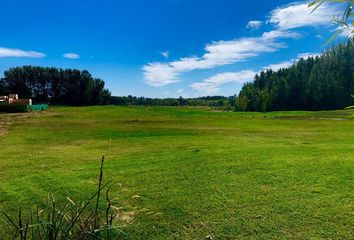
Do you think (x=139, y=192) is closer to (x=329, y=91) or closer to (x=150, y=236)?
(x=150, y=236)

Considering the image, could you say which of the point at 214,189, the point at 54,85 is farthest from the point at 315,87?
the point at 214,189

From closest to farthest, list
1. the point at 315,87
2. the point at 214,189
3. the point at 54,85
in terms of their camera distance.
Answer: the point at 214,189 < the point at 315,87 < the point at 54,85

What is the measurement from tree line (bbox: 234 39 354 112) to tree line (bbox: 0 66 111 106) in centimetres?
4910

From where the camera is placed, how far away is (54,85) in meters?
97.0

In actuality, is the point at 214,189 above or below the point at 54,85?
below

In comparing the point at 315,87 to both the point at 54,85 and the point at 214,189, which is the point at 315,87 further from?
the point at 214,189

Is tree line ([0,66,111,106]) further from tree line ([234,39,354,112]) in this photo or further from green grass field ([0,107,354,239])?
green grass field ([0,107,354,239])

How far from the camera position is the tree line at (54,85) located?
305 feet

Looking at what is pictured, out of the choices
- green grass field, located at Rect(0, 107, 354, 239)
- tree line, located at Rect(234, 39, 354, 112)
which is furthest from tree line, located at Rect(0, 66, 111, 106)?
green grass field, located at Rect(0, 107, 354, 239)

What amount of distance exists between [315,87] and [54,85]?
7820cm

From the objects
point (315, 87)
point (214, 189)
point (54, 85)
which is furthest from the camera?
point (54, 85)

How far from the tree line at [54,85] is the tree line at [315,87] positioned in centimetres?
4910

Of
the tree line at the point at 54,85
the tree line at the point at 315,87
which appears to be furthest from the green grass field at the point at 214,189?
the tree line at the point at 54,85

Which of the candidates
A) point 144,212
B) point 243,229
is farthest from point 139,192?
point 243,229
